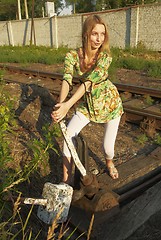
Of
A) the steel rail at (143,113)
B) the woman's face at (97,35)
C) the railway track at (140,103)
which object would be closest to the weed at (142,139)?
the railway track at (140,103)

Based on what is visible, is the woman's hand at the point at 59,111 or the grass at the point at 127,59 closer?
the woman's hand at the point at 59,111

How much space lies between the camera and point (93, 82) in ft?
7.77

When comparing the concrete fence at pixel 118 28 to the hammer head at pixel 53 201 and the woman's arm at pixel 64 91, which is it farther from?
the hammer head at pixel 53 201

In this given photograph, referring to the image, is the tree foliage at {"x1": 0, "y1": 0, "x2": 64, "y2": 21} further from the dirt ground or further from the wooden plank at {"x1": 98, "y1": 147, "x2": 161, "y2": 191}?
the wooden plank at {"x1": 98, "y1": 147, "x2": 161, "y2": 191}

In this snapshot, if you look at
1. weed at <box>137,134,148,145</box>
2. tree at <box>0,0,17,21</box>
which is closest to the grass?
weed at <box>137,134,148,145</box>

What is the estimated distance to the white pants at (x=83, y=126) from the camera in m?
2.70

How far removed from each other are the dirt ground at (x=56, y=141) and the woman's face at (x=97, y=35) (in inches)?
64.7

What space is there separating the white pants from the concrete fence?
15.7m

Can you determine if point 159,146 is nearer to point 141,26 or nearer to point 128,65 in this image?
point 128,65

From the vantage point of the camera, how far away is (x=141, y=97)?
20.3 ft

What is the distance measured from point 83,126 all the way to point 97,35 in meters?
0.95

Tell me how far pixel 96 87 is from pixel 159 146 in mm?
1865

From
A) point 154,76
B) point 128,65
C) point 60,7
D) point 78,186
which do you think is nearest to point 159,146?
point 78,186

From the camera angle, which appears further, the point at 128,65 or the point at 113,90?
the point at 128,65
